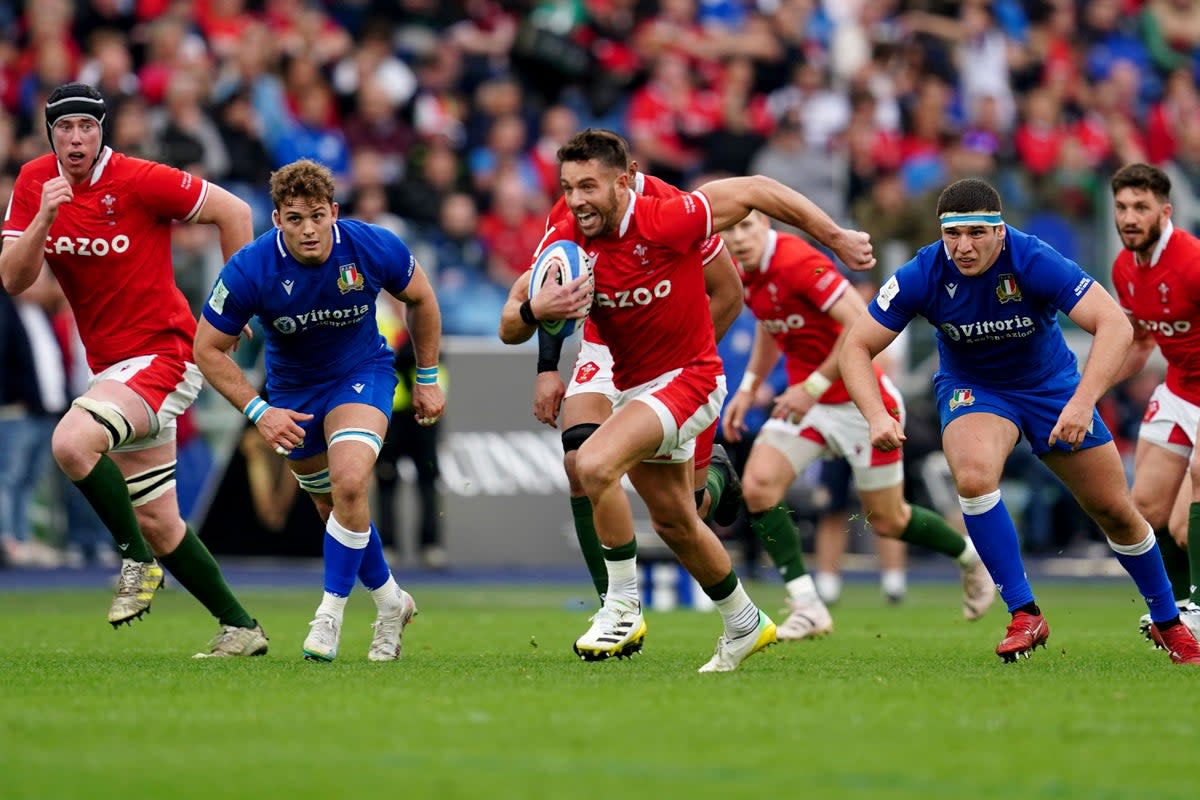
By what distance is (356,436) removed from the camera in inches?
372

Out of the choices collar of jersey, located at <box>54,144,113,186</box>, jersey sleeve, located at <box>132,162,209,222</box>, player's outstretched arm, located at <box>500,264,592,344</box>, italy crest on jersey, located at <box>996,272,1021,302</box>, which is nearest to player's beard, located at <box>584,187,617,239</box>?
player's outstretched arm, located at <box>500,264,592,344</box>

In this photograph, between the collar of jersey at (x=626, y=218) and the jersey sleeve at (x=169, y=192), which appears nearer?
the collar of jersey at (x=626, y=218)

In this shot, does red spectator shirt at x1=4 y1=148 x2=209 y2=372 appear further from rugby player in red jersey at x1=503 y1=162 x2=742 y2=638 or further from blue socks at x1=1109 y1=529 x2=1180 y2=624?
blue socks at x1=1109 y1=529 x2=1180 y2=624

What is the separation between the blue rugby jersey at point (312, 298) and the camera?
30.7ft

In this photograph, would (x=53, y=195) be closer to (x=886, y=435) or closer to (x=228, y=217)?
(x=228, y=217)

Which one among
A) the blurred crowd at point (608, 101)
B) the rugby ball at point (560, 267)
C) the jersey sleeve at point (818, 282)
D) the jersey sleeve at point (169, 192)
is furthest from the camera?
the blurred crowd at point (608, 101)

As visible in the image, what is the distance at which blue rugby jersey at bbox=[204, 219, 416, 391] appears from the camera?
369 inches

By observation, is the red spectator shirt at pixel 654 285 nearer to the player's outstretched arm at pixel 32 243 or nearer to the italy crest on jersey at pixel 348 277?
the italy crest on jersey at pixel 348 277

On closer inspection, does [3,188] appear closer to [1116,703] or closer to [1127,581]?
[1127,581]

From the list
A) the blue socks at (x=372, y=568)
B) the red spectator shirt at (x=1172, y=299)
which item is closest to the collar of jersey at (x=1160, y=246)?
the red spectator shirt at (x=1172, y=299)

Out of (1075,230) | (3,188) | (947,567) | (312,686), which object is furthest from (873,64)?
(312,686)

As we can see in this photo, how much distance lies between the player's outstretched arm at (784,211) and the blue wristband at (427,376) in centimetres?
191

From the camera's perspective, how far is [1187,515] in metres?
10.5

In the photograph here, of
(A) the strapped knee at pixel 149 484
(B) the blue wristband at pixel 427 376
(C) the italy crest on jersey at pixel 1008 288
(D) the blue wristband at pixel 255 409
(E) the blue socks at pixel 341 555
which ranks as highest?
(C) the italy crest on jersey at pixel 1008 288
